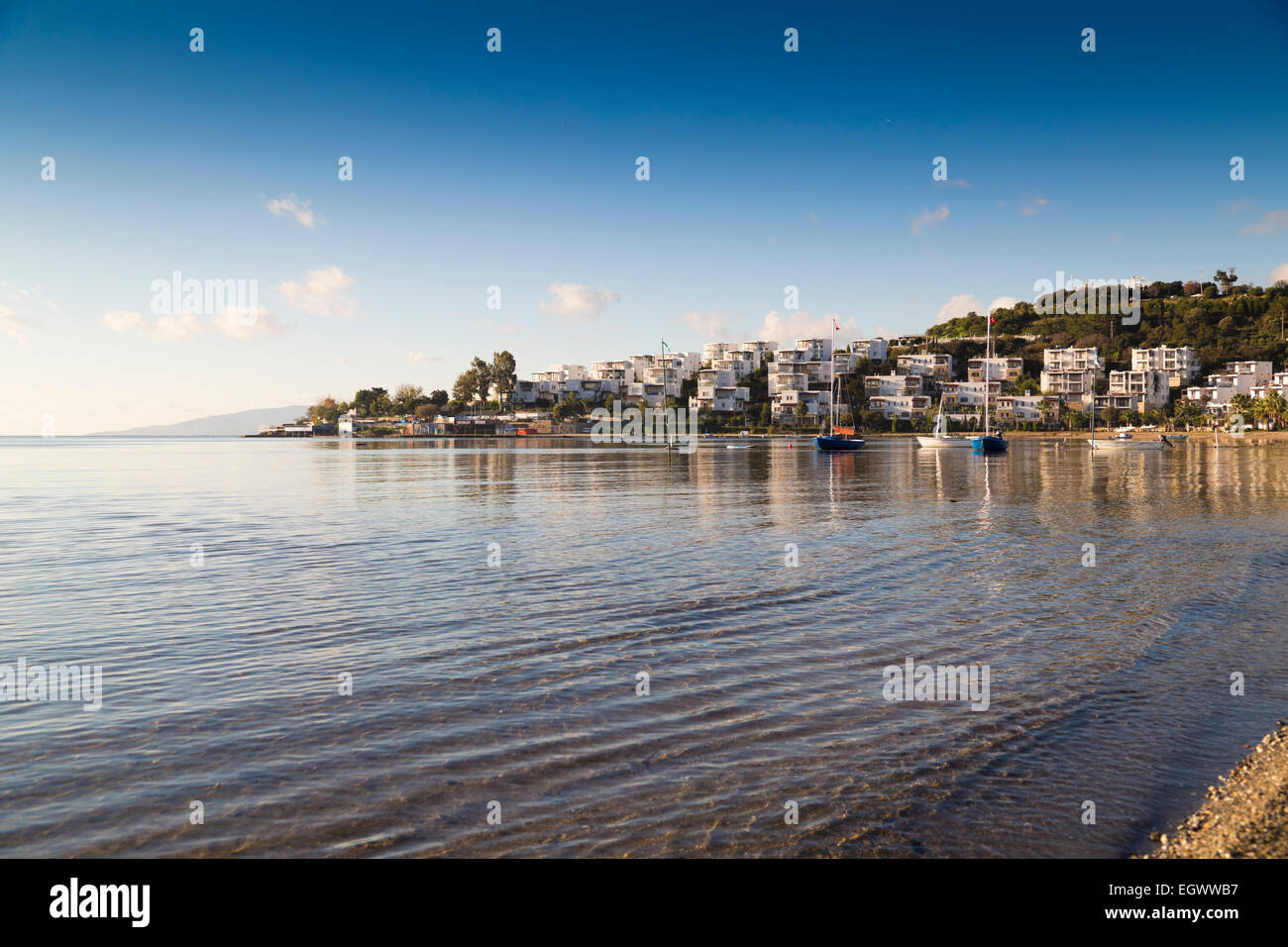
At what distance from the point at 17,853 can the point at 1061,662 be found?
11327mm

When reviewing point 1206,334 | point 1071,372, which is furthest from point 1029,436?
point 1206,334

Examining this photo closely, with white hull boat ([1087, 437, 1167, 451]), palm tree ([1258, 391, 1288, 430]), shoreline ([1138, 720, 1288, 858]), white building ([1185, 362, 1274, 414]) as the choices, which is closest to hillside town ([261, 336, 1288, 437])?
white building ([1185, 362, 1274, 414])

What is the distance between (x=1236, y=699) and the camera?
9.02 m

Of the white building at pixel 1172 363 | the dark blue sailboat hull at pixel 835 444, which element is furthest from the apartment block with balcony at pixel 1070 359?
the dark blue sailboat hull at pixel 835 444

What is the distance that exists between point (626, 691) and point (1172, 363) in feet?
633

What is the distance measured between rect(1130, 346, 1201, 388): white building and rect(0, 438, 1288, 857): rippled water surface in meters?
170

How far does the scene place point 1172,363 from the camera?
164 meters

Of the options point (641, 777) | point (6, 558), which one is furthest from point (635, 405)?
point (641, 777)

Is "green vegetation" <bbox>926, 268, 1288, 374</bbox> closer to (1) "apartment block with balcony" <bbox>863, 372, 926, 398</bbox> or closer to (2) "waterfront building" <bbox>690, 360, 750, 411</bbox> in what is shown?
(1) "apartment block with balcony" <bbox>863, 372, 926, 398</bbox>

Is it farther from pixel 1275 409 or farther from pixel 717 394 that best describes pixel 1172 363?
pixel 717 394

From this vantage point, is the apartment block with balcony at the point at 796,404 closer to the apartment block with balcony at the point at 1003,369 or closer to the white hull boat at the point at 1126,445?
the apartment block with balcony at the point at 1003,369

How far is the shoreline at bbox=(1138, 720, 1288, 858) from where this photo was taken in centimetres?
566
